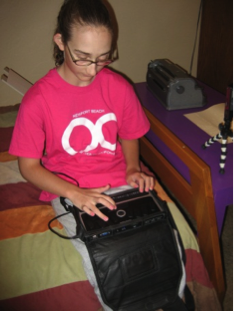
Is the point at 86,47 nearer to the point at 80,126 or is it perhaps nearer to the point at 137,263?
the point at 80,126

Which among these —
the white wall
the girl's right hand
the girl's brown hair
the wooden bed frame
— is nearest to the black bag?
the girl's right hand

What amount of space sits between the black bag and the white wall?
1.07 m

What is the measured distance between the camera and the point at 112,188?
2.83 ft

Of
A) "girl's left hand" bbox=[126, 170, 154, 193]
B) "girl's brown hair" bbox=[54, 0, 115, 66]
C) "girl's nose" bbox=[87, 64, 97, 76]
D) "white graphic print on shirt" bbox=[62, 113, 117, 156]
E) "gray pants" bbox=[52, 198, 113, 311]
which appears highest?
"girl's brown hair" bbox=[54, 0, 115, 66]

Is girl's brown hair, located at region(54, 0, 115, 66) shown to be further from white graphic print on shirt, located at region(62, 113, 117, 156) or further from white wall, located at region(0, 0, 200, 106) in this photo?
white wall, located at region(0, 0, 200, 106)

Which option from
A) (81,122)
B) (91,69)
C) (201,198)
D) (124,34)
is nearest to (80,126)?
(81,122)

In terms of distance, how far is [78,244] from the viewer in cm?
73

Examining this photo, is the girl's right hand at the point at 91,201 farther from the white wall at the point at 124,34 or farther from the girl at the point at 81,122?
the white wall at the point at 124,34

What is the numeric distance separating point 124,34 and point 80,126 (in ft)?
3.04

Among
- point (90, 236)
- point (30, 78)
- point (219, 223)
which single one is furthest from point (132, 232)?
point (30, 78)

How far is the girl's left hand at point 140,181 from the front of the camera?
81 centimetres

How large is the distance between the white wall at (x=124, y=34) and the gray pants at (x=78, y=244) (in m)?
0.92

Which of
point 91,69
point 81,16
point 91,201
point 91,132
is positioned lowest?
point 91,201

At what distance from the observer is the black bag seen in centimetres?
65
